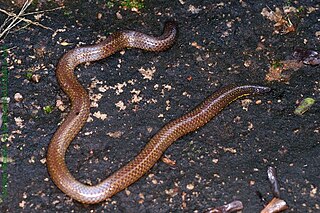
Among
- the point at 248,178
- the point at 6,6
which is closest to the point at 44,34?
the point at 6,6

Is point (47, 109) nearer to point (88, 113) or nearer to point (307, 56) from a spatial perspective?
point (88, 113)

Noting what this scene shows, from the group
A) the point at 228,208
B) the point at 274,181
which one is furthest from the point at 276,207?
the point at 228,208

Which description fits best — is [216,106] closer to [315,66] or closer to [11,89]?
[315,66]

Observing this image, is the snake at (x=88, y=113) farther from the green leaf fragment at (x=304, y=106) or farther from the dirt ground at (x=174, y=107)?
the green leaf fragment at (x=304, y=106)

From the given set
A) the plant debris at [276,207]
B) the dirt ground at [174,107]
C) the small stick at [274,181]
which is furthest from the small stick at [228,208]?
the small stick at [274,181]

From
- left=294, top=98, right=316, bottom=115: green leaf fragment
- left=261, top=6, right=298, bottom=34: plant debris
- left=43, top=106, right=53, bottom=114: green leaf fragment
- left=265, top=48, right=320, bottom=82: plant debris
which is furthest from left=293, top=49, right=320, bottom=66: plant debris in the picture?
left=43, top=106, right=53, bottom=114: green leaf fragment

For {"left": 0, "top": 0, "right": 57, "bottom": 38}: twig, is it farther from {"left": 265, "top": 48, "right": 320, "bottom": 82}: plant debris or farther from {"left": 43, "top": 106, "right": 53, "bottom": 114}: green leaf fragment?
{"left": 265, "top": 48, "right": 320, "bottom": 82}: plant debris
